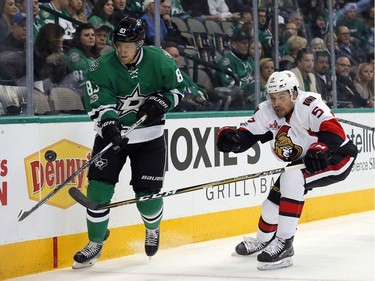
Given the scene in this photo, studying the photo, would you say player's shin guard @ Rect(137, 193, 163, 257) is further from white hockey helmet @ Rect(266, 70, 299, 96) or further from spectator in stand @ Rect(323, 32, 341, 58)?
spectator in stand @ Rect(323, 32, 341, 58)

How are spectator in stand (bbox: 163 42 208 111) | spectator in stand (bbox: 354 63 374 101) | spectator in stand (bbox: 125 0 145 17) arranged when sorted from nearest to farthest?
1. spectator in stand (bbox: 125 0 145 17)
2. spectator in stand (bbox: 163 42 208 111)
3. spectator in stand (bbox: 354 63 374 101)

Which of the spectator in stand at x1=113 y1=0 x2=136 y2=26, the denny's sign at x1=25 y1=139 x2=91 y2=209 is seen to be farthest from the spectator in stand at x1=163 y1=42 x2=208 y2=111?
the denny's sign at x1=25 y1=139 x2=91 y2=209

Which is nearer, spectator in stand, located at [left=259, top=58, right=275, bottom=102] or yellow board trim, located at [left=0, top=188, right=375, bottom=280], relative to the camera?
yellow board trim, located at [left=0, top=188, right=375, bottom=280]

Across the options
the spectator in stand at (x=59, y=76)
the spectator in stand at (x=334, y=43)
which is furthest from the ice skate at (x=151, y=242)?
the spectator in stand at (x=334, y=43)

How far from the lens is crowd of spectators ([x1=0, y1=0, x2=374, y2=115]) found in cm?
494

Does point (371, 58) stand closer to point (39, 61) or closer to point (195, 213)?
point (195, 213)

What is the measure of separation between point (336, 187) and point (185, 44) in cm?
194

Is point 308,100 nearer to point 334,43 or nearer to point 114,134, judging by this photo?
point 114,134

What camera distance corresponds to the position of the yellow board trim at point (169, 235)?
4.69 meters

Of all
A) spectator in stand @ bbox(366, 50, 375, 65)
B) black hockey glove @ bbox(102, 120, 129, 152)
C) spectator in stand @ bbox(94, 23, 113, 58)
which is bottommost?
black hockey glove @ bbox(102, 120, 129, 152)

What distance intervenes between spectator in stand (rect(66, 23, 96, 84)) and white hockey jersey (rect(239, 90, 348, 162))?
92 centimetres

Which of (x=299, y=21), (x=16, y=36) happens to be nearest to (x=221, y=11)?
(x=299, y=21)

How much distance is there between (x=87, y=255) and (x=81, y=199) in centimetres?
32

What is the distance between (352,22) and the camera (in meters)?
7.86
